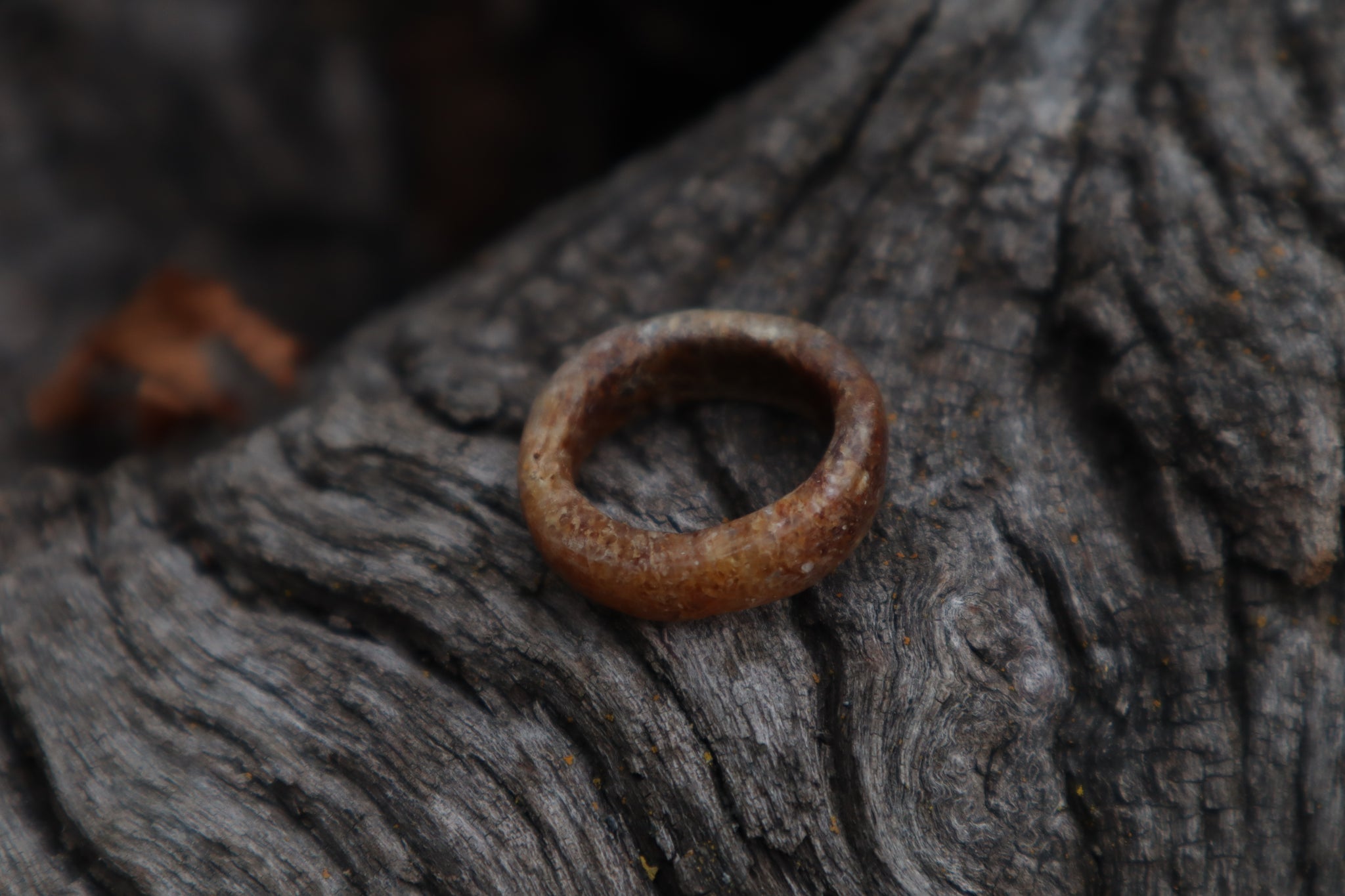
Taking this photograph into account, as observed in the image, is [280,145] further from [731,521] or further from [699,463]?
[731,521]

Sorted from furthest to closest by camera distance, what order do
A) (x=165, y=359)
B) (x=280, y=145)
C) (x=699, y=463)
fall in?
(x=280, y=145), (x=165, y=359), (x=699, y=463)

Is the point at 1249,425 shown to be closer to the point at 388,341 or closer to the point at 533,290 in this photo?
the point at 533,290

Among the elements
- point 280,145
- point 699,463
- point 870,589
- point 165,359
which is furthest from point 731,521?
point 280,145

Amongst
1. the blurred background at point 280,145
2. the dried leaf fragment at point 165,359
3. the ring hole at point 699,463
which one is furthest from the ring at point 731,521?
the blurred background at point 280,145

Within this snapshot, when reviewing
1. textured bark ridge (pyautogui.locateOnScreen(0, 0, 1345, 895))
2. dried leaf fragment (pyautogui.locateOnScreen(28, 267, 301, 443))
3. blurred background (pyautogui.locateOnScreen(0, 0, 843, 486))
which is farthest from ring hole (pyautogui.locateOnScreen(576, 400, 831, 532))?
blurred background (pyautogui.locateOnScreen(0, 0, 843, 486))

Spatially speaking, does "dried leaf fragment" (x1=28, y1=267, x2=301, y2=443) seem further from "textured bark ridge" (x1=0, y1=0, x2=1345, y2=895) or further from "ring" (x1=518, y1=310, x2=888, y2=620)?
"ring" (x1=518, y1=310, x2=888, y2=620)

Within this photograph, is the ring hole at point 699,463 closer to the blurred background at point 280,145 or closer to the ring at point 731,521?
the ring at point 731,521
